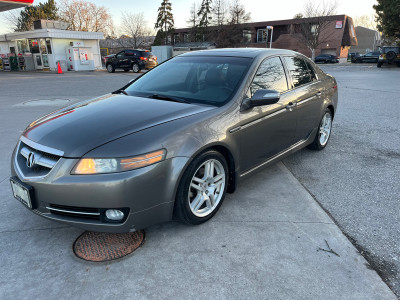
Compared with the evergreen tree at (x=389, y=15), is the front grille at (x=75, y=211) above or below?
below

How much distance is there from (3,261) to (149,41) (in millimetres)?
58133

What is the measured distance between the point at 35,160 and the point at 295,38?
51632 mm

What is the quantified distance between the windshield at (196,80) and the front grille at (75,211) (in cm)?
147

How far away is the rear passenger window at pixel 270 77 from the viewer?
3351 millimetres

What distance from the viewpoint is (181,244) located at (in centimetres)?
260

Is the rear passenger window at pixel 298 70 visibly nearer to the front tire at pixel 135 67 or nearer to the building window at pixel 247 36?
the front tire at pixel 135 67

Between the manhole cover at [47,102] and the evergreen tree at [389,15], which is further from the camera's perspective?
the evergreen tree at [389,15]

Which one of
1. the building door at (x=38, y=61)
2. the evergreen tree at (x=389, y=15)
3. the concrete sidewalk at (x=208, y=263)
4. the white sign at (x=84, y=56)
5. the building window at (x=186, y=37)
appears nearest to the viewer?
the concrete sidewalk at (x=208, y=263)

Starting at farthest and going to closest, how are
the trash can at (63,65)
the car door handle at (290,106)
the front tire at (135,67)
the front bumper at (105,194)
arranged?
the trash can at (63,65)
the front tire at (135,67)
the car door handle at (290,106)
the front bumper at (105,194)

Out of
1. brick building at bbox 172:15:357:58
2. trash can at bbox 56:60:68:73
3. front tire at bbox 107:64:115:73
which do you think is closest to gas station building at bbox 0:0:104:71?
trash can at bbox 56:60:68:73

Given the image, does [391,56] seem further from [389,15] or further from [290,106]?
[290,106]

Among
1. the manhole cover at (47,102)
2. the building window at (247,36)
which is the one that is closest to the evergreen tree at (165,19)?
the building window at (247,36)

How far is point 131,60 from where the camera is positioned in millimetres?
22594

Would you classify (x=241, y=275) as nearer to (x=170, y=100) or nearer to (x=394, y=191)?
(x=170, y=100)
